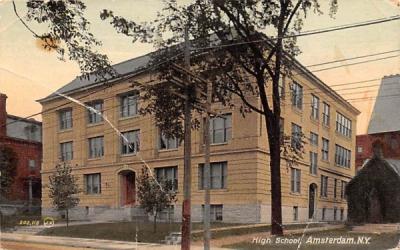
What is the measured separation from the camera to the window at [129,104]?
1260 cm

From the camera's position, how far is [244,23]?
1161 centimetres

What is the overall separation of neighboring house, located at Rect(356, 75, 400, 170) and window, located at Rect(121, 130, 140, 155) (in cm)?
491

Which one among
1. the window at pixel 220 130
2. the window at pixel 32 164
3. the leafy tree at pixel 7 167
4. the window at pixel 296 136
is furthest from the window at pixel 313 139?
the leafy tree at pixel 7 167

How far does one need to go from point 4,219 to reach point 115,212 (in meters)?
2.47

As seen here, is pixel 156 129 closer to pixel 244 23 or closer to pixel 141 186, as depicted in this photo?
pixel 141 186

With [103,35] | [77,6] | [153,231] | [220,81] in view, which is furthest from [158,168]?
[77,6]

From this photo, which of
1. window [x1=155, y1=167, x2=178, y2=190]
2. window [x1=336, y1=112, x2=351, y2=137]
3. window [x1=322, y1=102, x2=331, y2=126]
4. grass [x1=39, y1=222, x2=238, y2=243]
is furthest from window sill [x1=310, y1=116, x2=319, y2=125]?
window [x1=155, y1=167, x2=178, y2=190]

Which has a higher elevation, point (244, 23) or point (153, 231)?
point (244, 23)

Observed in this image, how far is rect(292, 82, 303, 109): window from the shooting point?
11.9m

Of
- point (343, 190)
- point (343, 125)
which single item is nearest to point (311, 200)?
point (343, 190)

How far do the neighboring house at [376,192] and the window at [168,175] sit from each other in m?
3.99

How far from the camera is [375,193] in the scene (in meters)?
11.1

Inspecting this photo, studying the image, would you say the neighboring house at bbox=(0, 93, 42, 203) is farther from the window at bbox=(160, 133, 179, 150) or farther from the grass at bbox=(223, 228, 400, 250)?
the grass at bbox=(223, 228, 400, 250)

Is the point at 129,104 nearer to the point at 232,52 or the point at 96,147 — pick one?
the point at 96,147
